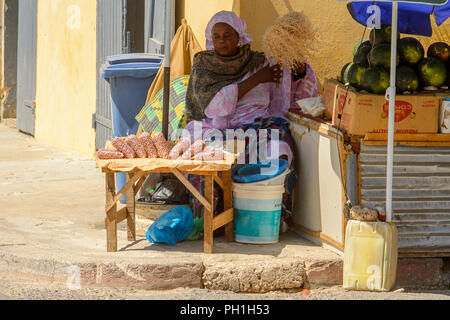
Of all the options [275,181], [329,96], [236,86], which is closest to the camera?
[275,181]

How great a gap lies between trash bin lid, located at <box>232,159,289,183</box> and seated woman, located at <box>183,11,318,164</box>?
0.38 m

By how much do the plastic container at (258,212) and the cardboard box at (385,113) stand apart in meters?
0.72

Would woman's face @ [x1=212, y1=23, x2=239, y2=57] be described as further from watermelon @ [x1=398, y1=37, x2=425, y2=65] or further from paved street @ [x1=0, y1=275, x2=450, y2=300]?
paved street @ [x1=0, y1=275, x2=450, y2=300]

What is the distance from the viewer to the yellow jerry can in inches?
180

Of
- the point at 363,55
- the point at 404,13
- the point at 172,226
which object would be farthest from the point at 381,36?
the point at 172,226

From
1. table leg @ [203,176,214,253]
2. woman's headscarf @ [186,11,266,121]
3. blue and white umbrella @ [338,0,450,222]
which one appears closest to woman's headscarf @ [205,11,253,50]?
woman's headscarf @ [186,11,266,121]

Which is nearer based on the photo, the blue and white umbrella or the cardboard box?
the cardboard box

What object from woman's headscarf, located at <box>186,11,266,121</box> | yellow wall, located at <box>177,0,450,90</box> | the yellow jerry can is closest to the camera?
the yellow jerry can

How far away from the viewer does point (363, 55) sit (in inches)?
207

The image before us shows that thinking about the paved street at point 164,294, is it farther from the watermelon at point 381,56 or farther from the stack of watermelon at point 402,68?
the watermelon at point 381,56

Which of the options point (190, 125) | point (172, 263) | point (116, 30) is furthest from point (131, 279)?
point (116, 30)

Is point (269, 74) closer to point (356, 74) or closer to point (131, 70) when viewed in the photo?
point (356, 74)

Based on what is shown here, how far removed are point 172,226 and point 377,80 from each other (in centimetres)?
168

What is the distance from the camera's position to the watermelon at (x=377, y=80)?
4902 mm
